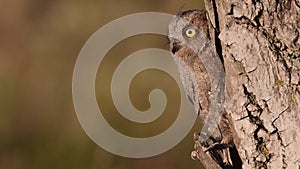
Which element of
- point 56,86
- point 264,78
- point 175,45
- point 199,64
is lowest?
point 264,78

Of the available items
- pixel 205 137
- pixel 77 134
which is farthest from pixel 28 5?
pixel 205 137

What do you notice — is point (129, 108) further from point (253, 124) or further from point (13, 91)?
point (253, 124)

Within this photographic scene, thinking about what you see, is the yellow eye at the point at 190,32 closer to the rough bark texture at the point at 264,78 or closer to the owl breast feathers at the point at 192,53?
the owl breast feathers at the point at 192,53

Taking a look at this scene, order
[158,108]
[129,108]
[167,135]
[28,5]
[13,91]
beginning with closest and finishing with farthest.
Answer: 1. [158,108]
2. [167,135]
3. [129,108]
4. [13,91]
5. [28,5]

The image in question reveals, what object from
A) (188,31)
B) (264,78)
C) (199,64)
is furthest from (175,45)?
(264,78)

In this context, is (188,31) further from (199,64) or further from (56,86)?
(56,86)

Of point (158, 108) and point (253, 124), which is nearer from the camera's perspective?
point (253, 124)

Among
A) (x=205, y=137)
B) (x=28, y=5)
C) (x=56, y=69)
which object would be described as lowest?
(x=205, y=137)

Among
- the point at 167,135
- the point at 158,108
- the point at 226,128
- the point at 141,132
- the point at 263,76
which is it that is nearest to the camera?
the point at 263,76
